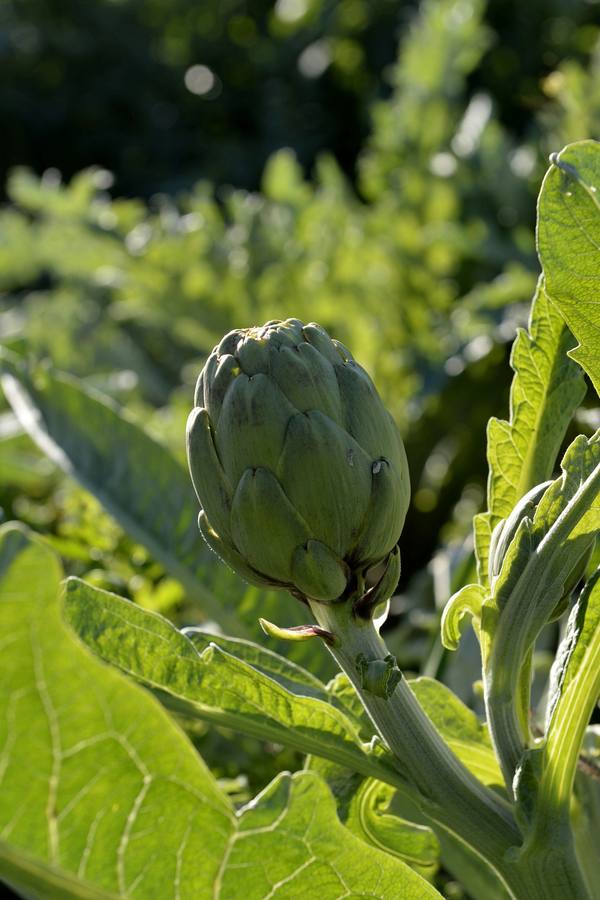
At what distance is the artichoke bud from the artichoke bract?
0.04 meters

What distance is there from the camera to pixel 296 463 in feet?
1.22

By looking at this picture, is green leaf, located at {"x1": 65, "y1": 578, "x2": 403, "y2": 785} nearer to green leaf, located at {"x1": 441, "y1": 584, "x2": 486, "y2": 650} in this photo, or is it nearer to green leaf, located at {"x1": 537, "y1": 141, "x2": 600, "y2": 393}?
green leaf, located at {"x1": 441, "y1": 584, "x2": 486, "y2": 650}

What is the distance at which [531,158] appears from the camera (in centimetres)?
134

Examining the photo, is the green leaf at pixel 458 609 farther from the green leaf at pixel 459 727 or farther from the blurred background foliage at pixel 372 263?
the blurred background foliage at pixel 372 263

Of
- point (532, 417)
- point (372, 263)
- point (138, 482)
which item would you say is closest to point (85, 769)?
point (532, 417)

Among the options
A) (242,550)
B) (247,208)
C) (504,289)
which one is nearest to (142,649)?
(242,550)

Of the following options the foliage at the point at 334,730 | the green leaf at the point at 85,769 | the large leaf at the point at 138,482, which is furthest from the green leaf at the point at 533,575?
the large leaf at the point at 138,482

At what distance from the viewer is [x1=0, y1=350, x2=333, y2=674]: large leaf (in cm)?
68

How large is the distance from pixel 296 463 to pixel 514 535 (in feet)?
0.28

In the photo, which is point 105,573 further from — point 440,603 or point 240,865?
point 240,865

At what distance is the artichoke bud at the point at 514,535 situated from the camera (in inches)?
16.0

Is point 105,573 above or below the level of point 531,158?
below

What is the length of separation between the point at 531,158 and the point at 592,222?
999 millimetres

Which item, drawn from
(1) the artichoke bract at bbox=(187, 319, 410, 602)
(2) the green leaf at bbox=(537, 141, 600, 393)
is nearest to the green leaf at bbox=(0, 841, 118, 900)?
(1) the artichoke bract at bbox=(187, 319, 410, 602)
